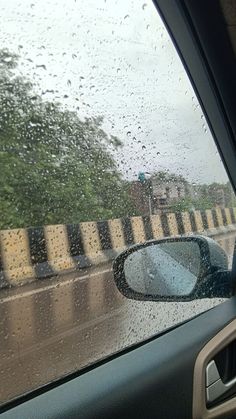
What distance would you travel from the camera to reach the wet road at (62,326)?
1690 mm

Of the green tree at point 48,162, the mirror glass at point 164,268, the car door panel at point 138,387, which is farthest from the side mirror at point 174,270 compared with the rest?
the green tree at point 48,162

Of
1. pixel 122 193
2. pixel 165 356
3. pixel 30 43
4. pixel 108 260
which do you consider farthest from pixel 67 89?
pixel 165 356

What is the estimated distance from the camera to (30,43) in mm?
1710

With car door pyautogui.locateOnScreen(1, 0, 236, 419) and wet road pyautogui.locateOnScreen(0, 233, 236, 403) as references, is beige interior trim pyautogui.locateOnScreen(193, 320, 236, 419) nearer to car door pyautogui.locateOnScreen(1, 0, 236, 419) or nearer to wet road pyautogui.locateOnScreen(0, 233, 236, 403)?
car door pyautogui.locateOnScreen(1, 0, 236, 419)

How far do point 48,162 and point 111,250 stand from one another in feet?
1.60

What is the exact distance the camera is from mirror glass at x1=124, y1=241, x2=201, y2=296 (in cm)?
233

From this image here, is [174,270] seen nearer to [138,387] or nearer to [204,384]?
[204,384]

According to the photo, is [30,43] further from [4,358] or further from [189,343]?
[189,343]

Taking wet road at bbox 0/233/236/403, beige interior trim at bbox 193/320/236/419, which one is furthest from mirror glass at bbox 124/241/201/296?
beige interior trim at bbox 193/320/236/419

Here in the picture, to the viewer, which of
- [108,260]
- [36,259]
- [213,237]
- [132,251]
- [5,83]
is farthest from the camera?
[213,237]

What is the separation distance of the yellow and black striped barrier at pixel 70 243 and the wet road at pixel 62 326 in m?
0.04

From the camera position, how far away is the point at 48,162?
179cm

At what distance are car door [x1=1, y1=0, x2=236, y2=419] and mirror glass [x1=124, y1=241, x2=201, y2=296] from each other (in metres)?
0.05

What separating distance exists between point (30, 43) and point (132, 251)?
35.9 inches
